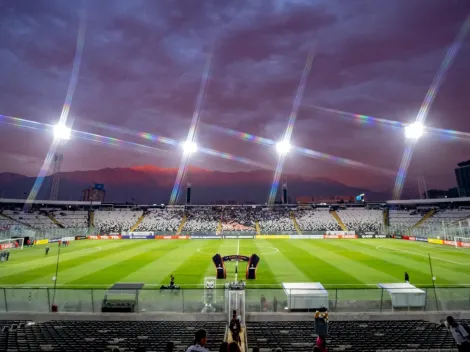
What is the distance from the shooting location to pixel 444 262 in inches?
1398

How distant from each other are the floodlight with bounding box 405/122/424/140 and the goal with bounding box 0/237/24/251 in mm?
64849

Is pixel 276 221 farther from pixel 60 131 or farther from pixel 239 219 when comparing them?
pixel 60 131

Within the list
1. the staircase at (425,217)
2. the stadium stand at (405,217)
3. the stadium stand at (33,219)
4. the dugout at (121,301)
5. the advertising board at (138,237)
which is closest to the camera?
the dugout at (121,301)

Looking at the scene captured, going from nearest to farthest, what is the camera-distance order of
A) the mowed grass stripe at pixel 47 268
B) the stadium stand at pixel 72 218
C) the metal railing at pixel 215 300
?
the metal railing at pixel 215 300 → the mowed grass stripe at pixel 47 268 → the stadium stand at pixel 72 218

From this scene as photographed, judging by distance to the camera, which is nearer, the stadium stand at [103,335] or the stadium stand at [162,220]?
the stadium stand at [103,335]

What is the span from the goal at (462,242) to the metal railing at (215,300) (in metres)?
41.8

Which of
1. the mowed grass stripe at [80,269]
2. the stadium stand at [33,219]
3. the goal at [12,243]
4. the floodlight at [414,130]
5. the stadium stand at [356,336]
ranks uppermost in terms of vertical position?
the floodlight at [414,130]

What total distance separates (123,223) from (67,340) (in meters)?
78.6

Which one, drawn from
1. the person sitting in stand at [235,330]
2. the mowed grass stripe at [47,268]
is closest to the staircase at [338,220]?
the mowed grass stripe at [47,268]

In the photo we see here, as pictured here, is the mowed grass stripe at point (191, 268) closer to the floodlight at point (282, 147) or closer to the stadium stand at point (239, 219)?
the floodlight at point (282, 147)

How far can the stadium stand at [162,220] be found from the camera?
83.6 metres

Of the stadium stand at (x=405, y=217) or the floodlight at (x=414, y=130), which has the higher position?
the floodlight at (x=414, y=130)

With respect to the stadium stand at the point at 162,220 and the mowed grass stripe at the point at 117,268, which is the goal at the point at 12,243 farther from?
the stadium stand at the point at 162,220

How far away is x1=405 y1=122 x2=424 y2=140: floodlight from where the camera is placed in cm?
4465
